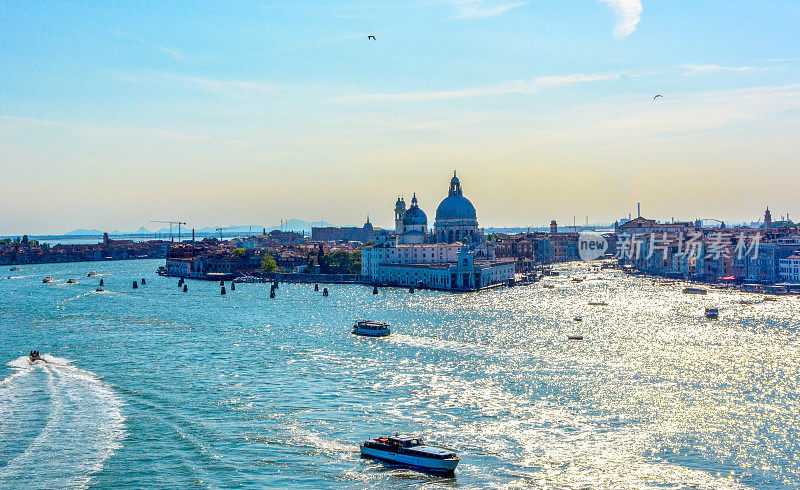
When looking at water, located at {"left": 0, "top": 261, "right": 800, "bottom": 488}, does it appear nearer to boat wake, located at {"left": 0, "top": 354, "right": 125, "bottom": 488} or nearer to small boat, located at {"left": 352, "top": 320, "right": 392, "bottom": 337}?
→ boat wake, located at {"left": 0, "top": 354, "right": 125, "bottom": 488}

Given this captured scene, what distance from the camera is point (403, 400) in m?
17.5

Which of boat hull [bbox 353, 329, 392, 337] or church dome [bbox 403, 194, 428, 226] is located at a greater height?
church dome [bbox 403, 194, 428, 226]

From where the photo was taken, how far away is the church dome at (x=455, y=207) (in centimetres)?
6825

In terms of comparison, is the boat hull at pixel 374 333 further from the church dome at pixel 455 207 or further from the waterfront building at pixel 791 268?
the church dome at pixel 455 207

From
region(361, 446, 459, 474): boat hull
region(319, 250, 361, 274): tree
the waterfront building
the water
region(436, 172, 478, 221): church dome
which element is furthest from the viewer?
region(436, 172, 478, 221): church dome

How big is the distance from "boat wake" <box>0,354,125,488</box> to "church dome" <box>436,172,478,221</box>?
161 ft

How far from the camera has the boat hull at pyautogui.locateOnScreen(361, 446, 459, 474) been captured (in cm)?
1294

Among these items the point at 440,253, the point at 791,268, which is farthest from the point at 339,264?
the point at 791,268

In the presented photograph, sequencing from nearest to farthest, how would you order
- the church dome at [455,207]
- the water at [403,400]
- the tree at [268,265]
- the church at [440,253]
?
the water at [403,400]
the church at [440,253]
the tree at [268,265]
the church dome at [455,207]

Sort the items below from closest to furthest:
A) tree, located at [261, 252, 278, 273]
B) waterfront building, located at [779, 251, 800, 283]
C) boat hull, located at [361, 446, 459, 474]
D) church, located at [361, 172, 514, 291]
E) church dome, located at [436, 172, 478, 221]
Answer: boat hull, located at [361, 446, 459, 474] < waterfront building, located at [779, 251, 800, 283] < church, located at [361, 172, 514, 291] < tree, located at [261, 252, 278, 273] < church dome, located at [436, 172, 478, 221]

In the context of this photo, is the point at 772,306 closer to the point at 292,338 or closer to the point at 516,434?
the point at 292,338

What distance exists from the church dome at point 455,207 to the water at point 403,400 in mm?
34483

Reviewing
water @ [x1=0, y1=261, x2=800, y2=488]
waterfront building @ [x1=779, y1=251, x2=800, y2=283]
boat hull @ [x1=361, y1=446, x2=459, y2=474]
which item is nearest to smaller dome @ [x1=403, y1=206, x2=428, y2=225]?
waterfront building @ [x1=779, y1=251, x2=800, y2=283]

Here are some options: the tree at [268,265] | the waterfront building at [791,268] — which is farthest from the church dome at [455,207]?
the waterfront building at [791,268]
